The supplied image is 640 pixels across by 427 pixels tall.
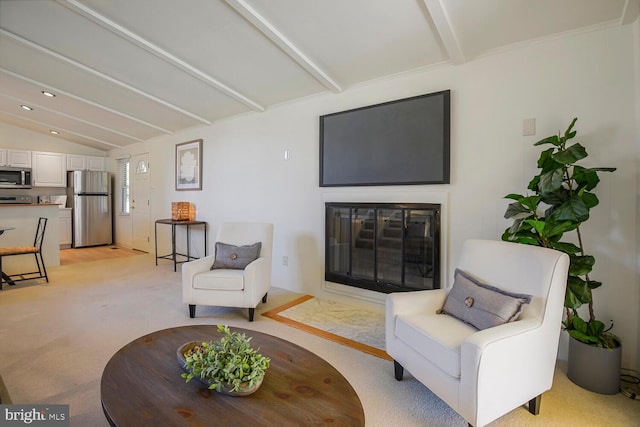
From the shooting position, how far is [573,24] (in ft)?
7.05

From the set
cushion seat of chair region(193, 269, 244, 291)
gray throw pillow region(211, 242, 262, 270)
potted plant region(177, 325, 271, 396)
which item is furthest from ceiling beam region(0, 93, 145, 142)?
potted plant region(177, 325, 271, 396)

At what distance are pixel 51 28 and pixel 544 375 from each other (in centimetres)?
423

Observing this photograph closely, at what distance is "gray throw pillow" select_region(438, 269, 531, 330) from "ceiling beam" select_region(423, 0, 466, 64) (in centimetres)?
172

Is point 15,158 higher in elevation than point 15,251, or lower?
higher

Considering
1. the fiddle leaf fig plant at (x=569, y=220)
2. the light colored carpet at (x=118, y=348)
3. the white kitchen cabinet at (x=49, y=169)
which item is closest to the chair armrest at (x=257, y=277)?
the light colored carpet at (x=118, y=348)

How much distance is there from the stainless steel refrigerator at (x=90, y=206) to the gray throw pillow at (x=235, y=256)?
17.6 ft

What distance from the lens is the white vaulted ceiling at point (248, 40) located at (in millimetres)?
2113

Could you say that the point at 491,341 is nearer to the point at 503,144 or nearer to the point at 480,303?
the point at 480,303

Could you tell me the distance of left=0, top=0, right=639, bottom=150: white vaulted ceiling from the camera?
2113 millimetres

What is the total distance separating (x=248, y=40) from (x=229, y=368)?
8.08 ft

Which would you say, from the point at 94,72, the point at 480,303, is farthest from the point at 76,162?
the point at 480,303

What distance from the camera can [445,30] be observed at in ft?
7.31

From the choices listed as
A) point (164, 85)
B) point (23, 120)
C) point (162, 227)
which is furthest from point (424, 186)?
point (23, 120)

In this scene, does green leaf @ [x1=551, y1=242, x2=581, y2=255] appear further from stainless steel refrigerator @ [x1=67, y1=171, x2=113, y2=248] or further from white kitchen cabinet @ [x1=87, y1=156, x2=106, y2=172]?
white kitchen cabinet @ [x1=87, y1=156, x2=106, y2=172]
